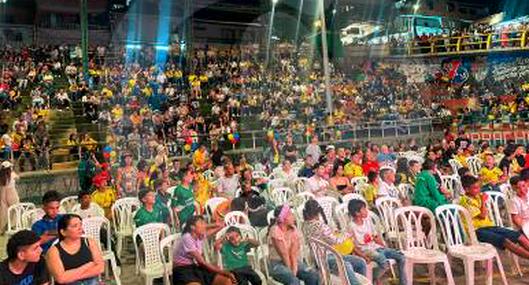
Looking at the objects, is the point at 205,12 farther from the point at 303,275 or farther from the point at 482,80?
the point at 303,275

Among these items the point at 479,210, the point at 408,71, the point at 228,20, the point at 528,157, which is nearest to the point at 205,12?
the point at 228,20

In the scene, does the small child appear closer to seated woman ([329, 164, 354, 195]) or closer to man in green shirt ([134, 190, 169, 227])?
seated woman ([329, 164, 354, 195])

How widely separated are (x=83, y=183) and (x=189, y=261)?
248 inches

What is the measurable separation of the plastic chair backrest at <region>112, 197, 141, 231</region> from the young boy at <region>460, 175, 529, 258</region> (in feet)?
12.5

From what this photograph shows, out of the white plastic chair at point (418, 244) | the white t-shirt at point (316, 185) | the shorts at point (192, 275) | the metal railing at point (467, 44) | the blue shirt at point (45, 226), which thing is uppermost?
the metal railing at point (467, 44)

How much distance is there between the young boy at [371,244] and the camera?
4.73m

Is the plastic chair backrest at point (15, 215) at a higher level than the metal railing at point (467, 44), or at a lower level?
lower

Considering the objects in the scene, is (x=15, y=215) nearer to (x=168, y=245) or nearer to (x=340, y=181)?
(x=168, y=245)

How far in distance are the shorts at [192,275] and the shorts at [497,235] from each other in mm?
2690

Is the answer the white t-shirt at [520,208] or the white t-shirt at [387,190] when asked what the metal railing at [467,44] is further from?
the white t-shirt at [520,208]

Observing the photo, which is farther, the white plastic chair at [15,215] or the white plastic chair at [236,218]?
the white plastic chair at [15,215]

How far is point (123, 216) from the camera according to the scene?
6699mm

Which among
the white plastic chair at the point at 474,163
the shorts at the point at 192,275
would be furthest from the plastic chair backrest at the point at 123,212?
the white plastic chair at the point at 474,163

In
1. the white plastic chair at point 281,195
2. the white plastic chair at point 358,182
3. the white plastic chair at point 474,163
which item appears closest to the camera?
the white plastic chair at point 281,195
